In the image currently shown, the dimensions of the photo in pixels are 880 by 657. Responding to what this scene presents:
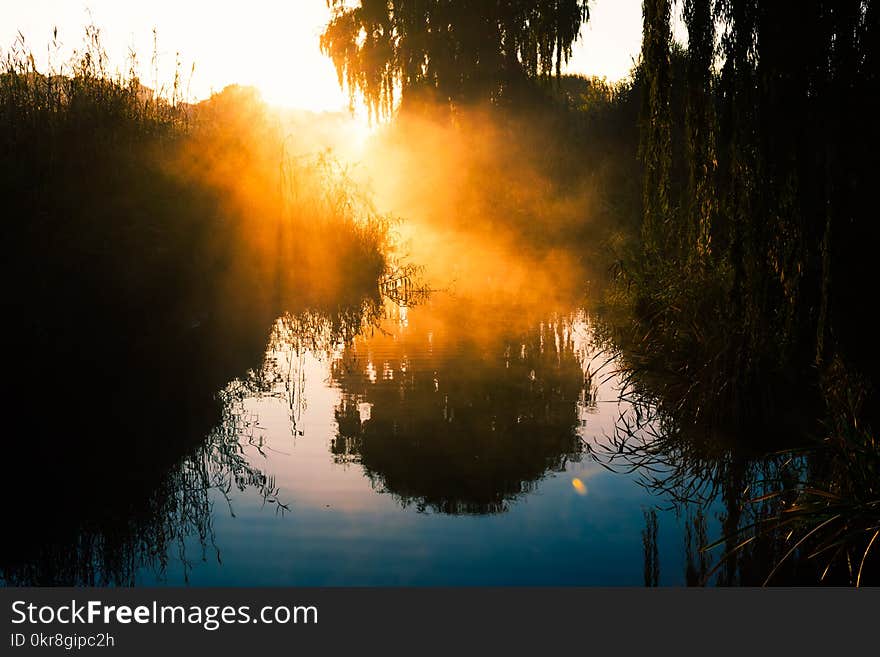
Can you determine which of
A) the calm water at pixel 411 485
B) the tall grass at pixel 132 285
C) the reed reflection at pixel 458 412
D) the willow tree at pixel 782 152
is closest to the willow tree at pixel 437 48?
the tall grass at pixel 132 285

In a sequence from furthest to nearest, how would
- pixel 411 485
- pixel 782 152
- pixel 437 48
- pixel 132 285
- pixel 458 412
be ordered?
pixel 437 48 → pixel 132 285 → pixel 458 412 → pixel 411 485 → pixel 782 152

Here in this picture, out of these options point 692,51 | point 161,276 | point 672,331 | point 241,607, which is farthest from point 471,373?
point 241,607

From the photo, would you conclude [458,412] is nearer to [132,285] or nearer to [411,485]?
[411,485]

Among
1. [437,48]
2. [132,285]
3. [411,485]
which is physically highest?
[437,48]

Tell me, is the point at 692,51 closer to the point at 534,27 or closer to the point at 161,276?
the point at 161,276

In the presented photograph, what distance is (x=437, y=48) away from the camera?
16.8 meters

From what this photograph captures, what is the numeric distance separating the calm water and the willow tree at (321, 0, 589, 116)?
10638 millimetres

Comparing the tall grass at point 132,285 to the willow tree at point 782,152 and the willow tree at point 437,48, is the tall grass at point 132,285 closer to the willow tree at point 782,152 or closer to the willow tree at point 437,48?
the willow tree at point 782,152

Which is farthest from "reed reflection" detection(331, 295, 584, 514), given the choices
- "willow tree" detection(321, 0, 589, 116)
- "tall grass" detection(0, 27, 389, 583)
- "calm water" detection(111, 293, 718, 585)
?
"willow tree" detection(321, 0, 589, 116)

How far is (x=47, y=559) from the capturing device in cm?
326

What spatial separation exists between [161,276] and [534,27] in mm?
11153

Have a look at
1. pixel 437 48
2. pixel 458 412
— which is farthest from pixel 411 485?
pixel 437 48

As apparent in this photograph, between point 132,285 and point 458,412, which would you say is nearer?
point 458,412

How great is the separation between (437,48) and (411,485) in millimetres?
14086
